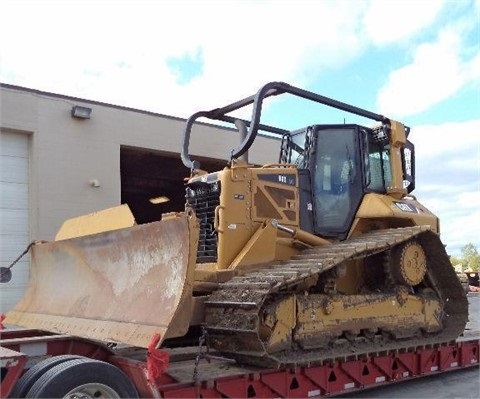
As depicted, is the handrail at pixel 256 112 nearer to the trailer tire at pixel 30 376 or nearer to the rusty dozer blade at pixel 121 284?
the rusty dozer blade at pixel 121 284

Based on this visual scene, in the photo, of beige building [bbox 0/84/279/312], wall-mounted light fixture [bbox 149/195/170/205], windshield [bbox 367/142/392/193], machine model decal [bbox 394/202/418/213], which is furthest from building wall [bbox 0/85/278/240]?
machine model decal [bbox 394/202/418/213]

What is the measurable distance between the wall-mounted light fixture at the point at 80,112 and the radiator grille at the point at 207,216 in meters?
7.95

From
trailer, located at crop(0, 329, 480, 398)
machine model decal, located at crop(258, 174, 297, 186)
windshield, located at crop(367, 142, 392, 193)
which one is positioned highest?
windshield, located at crop(367, 142, 392, 193)

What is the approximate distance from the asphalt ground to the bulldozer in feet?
1.87

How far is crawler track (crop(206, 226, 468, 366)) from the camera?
5270 mm

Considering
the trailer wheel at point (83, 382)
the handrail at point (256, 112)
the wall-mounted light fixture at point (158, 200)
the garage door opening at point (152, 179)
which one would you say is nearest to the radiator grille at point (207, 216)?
the handrail at point (256, 112)

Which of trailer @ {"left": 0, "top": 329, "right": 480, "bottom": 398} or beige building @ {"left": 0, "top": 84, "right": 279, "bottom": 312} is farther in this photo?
beige building @ {"left": 0, "top": 84, "right": 279, "bottom": 312}

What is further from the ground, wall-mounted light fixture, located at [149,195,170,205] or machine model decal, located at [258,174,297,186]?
wall-mounted light fixture, located at [149,195,170,205]

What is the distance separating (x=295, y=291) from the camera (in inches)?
236

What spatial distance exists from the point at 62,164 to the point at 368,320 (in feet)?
31.4

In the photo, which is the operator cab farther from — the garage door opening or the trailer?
the garage door opening

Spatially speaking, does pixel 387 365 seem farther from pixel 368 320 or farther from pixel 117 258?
pixel 117 258

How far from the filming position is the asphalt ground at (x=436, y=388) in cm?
684

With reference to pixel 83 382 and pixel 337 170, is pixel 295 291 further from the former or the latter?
pixel 83 382
